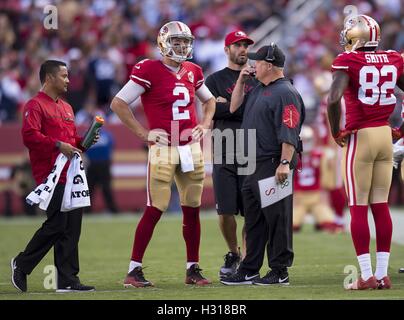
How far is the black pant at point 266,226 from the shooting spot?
9.30 metres

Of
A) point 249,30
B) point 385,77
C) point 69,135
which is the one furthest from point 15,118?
point 385,77

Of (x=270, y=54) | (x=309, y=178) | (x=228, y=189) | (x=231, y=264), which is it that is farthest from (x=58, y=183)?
(x=309, y=178)

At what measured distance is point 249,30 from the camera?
21.3 m

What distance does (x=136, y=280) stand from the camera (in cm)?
941

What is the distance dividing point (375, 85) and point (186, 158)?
70.5 inches

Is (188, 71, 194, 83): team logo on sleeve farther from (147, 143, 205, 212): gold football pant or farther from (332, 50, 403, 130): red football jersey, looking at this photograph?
(332, 50, 403, 130): red football jersey

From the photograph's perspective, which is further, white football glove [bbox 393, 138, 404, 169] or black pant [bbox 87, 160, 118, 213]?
black pant [bbox 87, 160, 118, 213]

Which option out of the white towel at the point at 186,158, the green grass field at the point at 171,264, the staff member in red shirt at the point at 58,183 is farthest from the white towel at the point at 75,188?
the white towel at the point at 186,158

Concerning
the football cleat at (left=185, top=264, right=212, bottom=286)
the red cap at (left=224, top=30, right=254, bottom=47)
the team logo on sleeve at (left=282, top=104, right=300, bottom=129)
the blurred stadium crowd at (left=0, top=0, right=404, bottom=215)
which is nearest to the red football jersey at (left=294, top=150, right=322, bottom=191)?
the blurred stadium crowd at (left=0, top=0, right=404, bottom=215)

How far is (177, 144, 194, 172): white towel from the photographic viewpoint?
9.48 meters

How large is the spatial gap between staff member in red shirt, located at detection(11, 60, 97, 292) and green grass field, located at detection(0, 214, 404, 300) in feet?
0.71

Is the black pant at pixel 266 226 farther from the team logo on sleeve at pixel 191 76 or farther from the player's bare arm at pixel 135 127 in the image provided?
the team logo on sleeve at pixel 191 76
